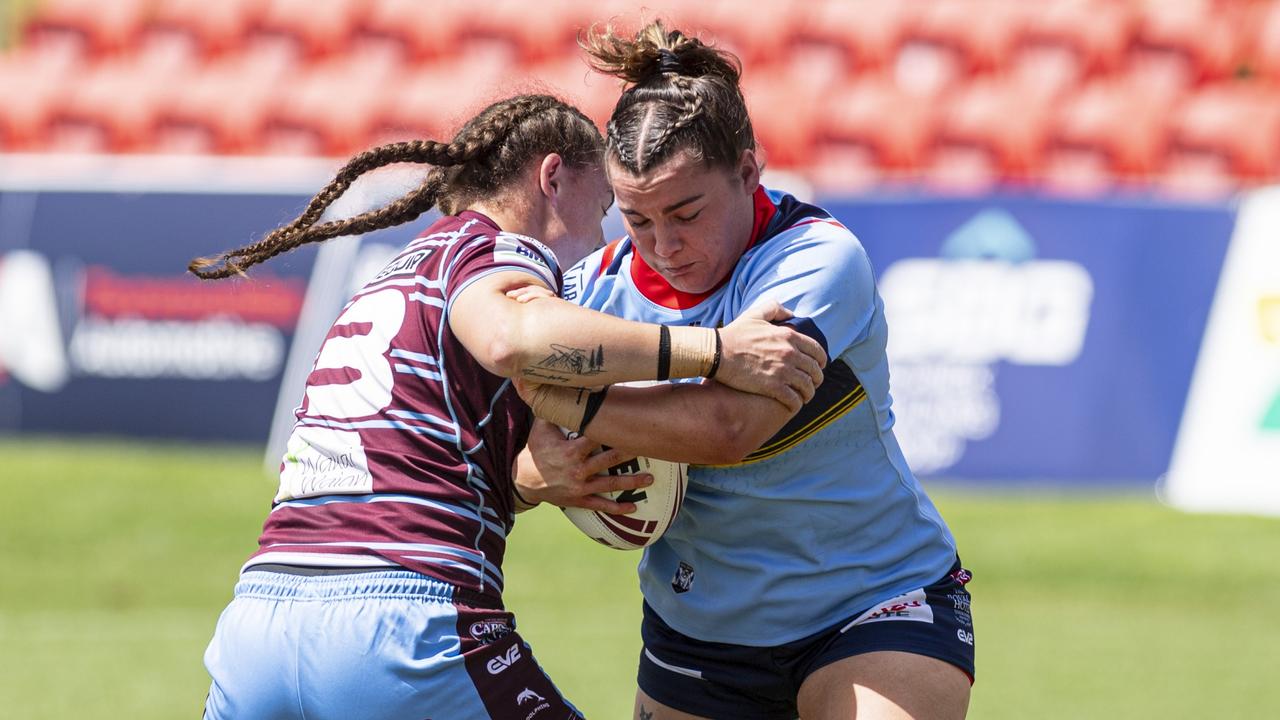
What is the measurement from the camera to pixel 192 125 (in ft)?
41.6

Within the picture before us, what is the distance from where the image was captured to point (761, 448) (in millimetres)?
3428

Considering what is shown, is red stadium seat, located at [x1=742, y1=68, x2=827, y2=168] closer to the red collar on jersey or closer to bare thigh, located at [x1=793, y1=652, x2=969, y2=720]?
the red collar on jersey

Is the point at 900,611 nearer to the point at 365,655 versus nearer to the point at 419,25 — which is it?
the point at 365,655

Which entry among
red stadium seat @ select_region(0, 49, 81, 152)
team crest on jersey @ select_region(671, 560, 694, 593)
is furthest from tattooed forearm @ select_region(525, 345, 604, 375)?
red stadium seat @ select_region(0, 49, 81, 152)

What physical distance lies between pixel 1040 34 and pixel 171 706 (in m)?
8.78

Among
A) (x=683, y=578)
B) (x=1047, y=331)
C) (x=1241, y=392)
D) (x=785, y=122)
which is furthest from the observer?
(x=785, y=122)

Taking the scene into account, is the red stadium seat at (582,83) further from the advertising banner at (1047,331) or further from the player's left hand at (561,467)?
the player's left hand at (561,467)

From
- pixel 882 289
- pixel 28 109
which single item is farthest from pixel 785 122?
pixel 28 109

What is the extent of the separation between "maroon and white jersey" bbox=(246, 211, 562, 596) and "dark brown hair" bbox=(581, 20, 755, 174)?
343 millimetres

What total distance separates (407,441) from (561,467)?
0.39m

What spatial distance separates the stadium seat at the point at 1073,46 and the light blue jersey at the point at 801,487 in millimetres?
9309

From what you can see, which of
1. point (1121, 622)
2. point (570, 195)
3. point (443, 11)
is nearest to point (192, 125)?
point (443, 11)

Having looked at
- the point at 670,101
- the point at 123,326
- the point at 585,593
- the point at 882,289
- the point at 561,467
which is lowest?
the point at 585,593

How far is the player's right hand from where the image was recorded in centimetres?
316
